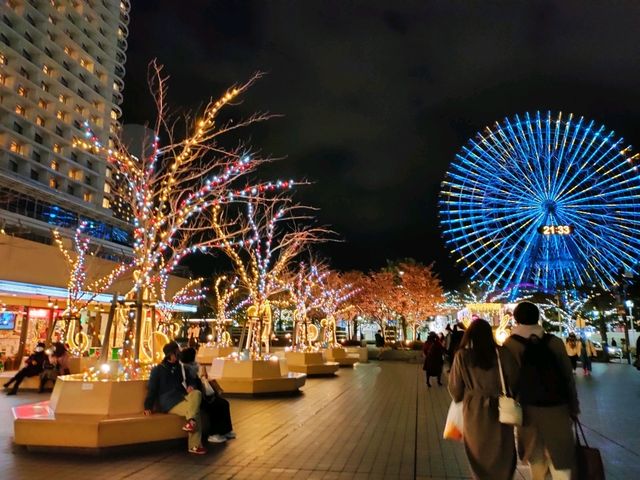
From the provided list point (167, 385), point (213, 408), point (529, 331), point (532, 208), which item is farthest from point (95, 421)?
point (532, 208)

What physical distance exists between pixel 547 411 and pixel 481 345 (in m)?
0.64

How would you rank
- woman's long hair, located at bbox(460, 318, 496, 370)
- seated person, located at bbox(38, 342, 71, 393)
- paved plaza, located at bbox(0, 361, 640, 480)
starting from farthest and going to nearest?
seated person, located at bbox(38, 342, 71, 393) → paved plaza, located at bbox(0, 361, 640, 480) → woman's long hair, located at bbox(460, 318, 496, 370)

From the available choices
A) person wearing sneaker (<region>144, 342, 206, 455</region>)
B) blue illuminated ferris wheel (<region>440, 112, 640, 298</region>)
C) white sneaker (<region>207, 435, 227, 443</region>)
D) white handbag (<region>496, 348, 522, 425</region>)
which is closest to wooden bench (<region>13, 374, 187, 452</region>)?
person wearing sneaker (<region>144, 342, 206, 455</region>)

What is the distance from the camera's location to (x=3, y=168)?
46219mm

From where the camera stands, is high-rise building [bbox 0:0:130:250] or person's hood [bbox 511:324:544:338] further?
high-rise building [bbox 0:0:130:250]

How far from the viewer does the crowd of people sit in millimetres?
3846

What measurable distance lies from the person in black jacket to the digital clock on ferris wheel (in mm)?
32490

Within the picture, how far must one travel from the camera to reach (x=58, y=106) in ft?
182

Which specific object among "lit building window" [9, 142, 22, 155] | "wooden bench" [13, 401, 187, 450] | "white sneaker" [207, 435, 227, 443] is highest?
"lit building window" [9, 142, 22, 155]

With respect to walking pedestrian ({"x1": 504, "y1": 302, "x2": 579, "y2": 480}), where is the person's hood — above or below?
above

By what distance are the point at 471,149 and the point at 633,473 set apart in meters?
33.7

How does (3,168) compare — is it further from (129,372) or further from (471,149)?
(129,372)

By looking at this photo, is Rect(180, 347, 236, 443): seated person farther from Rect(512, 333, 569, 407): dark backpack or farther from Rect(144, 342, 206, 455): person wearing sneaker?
Rect(512, 333, 569, 407): dark backpack

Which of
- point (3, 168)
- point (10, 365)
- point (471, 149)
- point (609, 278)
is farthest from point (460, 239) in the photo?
point (3, 168)
